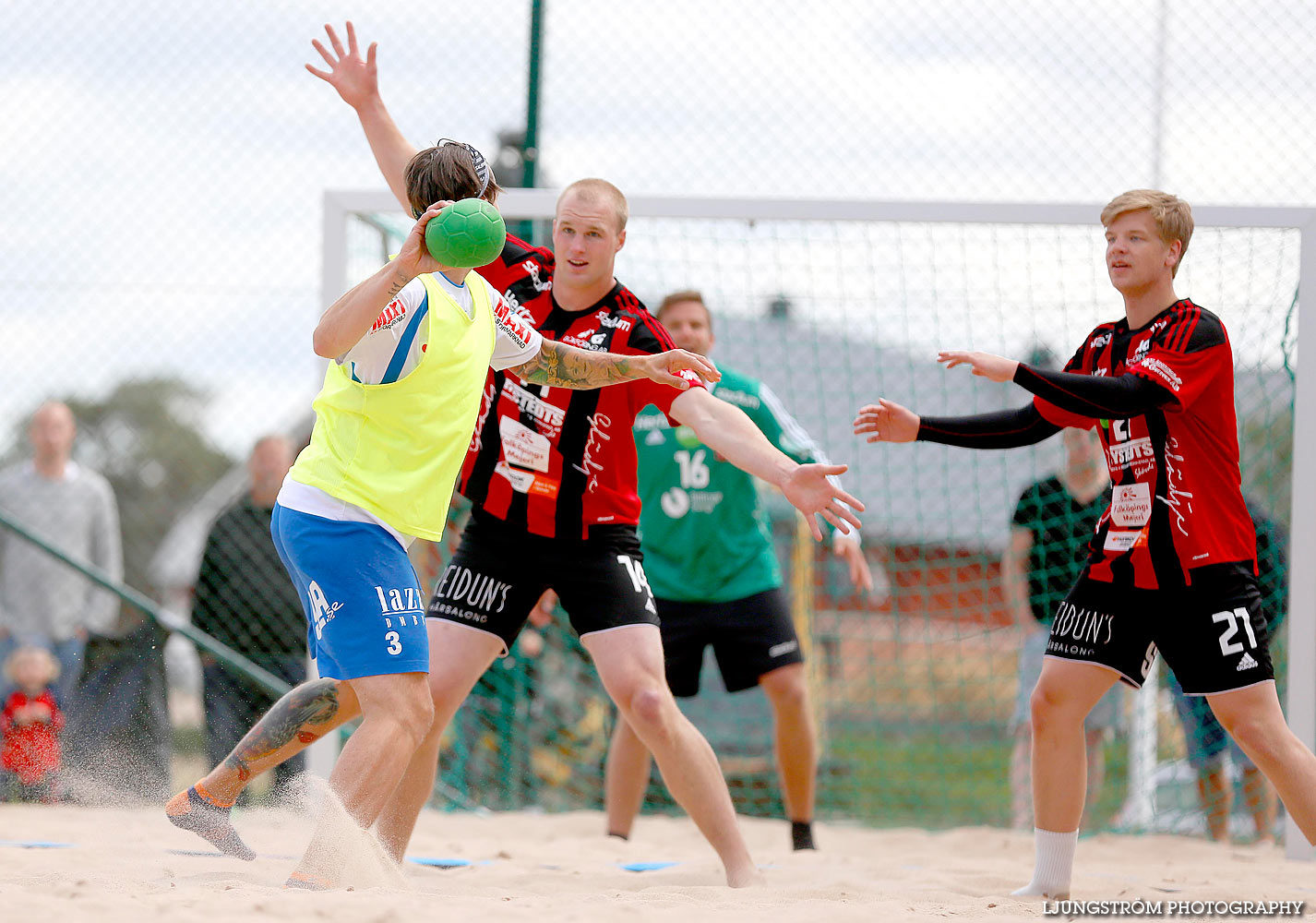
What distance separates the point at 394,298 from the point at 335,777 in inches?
41.9

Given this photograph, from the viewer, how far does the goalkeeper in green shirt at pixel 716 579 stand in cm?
470

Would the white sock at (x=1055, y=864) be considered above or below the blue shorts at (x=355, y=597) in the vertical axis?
below

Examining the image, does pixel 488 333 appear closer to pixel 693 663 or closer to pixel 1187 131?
pixel 693 663

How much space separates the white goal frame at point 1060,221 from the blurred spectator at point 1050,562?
0.85 meters

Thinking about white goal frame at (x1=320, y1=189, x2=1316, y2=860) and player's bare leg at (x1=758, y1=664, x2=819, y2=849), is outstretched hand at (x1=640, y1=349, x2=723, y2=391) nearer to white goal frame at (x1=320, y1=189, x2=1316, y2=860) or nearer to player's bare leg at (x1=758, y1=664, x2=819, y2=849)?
player's bare leg at (x1=758, y1=664, x2=819, y2=849)

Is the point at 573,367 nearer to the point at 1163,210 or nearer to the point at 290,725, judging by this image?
the point at 290,725

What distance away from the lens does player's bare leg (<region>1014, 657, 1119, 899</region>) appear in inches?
130

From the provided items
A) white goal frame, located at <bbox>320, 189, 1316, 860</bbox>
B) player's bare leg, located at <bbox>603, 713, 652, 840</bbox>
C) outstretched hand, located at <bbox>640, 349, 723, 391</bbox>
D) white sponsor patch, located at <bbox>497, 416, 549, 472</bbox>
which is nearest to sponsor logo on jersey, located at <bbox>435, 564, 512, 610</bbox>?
white sponsor patch, located at <bbox>497, 416, 549, 472</bbox>

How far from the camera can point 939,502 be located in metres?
6.91

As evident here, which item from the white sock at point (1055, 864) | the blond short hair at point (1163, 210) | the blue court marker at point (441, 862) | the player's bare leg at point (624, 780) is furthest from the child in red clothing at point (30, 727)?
the blond short hair at point (1163, 210)

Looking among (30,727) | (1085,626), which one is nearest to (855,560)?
(1085,626)

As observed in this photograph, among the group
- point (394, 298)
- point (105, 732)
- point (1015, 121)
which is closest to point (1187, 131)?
point (1015, 121)

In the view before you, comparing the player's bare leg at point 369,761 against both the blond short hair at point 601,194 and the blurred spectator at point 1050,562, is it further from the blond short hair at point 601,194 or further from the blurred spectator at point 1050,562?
the blurred spectator at point 1050,562

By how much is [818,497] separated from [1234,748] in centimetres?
383
